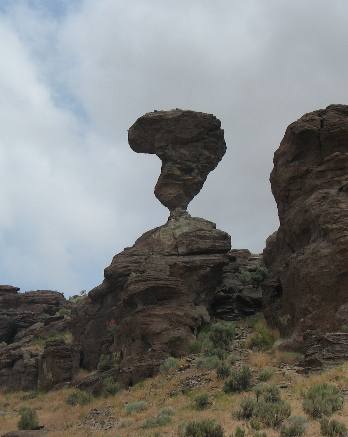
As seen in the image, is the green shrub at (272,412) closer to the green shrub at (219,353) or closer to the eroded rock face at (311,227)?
the eroded rock face at (311,227)

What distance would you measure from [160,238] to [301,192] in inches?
452

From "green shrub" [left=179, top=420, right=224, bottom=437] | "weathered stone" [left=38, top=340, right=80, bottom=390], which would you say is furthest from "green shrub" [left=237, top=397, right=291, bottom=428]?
"weathered stone" [left=38, top=340, right=80, bottom=390]

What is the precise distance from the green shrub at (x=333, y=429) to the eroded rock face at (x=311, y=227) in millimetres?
10118

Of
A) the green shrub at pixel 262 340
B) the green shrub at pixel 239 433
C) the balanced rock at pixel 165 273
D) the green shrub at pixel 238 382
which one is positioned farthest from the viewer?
the balanced rock at pixel 165 273

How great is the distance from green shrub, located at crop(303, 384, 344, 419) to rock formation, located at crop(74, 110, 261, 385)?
11259 millimetres

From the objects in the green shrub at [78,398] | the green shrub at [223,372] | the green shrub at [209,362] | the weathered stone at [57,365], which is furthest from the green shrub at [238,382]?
the weathered stone at [57,365]

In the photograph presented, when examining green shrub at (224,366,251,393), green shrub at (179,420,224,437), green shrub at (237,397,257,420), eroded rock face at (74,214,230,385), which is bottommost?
green shrub at (179,420,224,437)

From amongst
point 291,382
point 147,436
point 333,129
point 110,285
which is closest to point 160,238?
point 110,285

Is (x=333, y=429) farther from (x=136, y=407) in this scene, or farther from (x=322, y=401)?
(x=136, y=407)

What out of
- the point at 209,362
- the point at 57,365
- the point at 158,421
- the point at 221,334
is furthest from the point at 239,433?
the point at 57,365

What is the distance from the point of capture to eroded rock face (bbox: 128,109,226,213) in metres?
41.2

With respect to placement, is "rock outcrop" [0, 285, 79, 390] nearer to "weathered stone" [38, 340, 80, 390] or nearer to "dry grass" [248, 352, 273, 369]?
"weathered stone" [38, 340, 80, 390]

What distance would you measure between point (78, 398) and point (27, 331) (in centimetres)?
2396

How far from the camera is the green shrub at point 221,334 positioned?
28.8m
